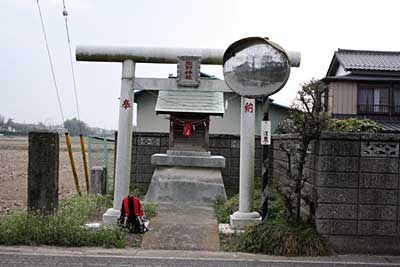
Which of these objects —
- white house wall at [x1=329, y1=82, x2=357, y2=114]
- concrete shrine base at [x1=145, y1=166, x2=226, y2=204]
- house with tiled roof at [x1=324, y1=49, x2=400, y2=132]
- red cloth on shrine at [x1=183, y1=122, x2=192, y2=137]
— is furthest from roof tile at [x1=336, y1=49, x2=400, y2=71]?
concrete shrine base at [x1=145, y1=166, x2=226, y2=204]

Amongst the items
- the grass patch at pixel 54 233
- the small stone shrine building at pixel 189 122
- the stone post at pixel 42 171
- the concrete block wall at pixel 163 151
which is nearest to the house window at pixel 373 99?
the concrete block wall at pixel 163 151

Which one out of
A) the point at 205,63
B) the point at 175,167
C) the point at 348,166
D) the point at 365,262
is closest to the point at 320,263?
the point at 365,262

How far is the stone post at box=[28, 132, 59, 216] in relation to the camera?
8977 mm

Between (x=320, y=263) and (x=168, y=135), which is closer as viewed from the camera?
(x=320, y=263)

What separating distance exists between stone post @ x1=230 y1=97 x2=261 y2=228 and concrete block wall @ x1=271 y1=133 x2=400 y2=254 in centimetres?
207

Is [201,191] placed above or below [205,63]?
below

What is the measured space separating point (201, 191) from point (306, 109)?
5.88 m

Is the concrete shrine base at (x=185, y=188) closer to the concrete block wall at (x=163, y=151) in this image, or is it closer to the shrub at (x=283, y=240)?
the concrete block wall at (x=163, y=151)

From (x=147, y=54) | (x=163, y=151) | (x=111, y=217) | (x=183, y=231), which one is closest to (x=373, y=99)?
(x=163, y=151)

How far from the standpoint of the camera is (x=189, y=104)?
615 inches

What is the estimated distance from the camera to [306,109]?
850 centimetres

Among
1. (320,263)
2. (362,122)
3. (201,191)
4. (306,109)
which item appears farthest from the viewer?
(201,191)

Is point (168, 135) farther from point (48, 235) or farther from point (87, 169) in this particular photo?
point (48, 235)

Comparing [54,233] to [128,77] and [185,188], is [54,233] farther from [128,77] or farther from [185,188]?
[185,188]
